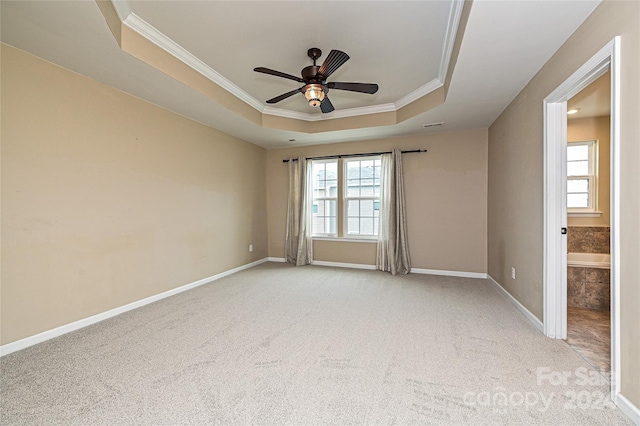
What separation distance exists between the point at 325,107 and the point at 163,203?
2399 mm

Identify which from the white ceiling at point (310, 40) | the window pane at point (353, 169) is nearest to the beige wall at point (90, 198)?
the white ceiling at point (310, 40)

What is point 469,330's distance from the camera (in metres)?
2.49

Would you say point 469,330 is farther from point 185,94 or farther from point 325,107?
point 185,94

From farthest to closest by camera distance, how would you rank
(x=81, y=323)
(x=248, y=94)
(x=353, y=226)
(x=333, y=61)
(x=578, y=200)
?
(x=353, y=226), (x=578, y=200), (x=248, y=94), (x=81, y=323), (x=333, y=61)

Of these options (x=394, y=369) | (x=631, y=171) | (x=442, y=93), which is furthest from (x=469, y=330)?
(x=442, y=93)

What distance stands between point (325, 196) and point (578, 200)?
410 cm

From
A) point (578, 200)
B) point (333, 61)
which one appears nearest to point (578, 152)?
point (578, 200)

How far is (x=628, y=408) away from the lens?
1420 mm

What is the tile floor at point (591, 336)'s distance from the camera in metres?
1.99

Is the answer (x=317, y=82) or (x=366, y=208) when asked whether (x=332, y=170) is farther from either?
(x=317, y=82)

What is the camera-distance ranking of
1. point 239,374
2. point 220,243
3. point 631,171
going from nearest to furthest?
1. point 631,171
2. point 239,374
3. point 220,243

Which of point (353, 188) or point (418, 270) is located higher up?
point (353, 188)

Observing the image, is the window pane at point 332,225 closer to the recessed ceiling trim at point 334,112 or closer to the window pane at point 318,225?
the window pane at point 318,225

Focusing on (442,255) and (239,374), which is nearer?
(239,374)
